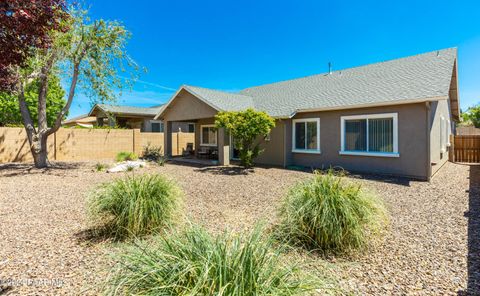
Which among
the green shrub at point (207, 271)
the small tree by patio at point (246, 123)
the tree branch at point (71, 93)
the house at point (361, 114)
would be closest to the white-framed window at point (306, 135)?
the house at point (361, 114)

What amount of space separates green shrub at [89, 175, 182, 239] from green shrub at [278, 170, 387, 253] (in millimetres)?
Result: 2078

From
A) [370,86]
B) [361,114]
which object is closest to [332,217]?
[361,114]

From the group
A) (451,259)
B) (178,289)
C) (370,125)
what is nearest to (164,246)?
(178,289)

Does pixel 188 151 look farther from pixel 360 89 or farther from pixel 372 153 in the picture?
pixel 372 153

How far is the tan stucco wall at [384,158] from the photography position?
372 inches

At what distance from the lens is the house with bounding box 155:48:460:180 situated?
9.67 meters

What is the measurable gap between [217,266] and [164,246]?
668 millimetres

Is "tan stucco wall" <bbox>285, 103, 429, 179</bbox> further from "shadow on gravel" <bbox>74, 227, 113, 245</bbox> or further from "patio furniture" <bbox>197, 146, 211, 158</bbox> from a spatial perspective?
"shadow on gravel" <bbox>74, 227, 113, 245</bbox>

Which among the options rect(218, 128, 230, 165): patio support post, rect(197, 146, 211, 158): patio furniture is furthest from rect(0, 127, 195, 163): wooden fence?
rect(218, 128, 230, 165): patio support post

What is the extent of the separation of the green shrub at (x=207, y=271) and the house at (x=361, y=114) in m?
9.78

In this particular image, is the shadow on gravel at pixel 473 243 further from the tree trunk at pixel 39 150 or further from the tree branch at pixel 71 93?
the tree trunk at pixel 39 150

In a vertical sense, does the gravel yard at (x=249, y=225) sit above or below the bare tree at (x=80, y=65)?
below

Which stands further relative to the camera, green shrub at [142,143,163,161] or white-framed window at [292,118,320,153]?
green shrub at [142,143,163,161]

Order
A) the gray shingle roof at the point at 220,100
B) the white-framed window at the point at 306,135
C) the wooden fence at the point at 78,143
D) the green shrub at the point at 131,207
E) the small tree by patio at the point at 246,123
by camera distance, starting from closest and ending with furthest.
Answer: the green shrub at the point at 131,207
the small tree by patio at the point at 246,123
the white-framed window at the point at 306,135
the gray shingle roof at the point at 220,100
the wooden fence at the point at 78,143
